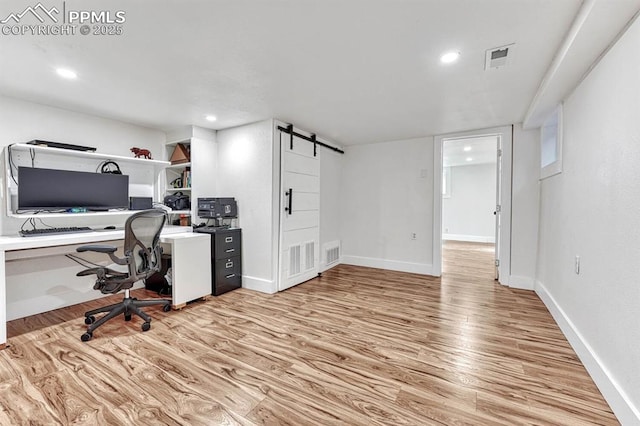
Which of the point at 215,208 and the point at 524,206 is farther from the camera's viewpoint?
the point at 524,206

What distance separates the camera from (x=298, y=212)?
12.5 feet

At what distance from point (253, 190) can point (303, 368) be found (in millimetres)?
2267

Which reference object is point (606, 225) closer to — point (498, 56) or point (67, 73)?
point (498, 56)

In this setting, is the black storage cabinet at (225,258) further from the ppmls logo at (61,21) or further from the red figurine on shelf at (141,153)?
the ppmls logo at (61,21)

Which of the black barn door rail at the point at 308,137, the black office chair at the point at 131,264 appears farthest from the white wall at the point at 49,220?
the black barn door rail at the point at 308,137

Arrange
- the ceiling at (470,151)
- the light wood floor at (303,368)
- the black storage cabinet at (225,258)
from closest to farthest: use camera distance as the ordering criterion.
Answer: the light wood floor at (303,368), the black storage cabinet at (225,258), the ceiling at (470,151)

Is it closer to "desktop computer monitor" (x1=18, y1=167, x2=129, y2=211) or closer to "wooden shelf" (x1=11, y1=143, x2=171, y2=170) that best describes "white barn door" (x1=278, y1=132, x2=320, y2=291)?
"wooden shelf" (x1=11, y1=143, x2=171, y2=170)

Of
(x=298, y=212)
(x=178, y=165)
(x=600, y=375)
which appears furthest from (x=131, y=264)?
(x=600, y=375)

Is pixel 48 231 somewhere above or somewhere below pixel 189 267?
above

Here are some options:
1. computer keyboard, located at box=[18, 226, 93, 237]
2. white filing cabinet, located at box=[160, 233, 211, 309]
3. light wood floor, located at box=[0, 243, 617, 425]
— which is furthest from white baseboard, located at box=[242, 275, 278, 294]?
computer keyboard, located at box=[18, 226, 93, 237]

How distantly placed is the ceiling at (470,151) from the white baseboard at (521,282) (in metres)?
2.08

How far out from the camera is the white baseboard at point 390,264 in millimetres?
4301

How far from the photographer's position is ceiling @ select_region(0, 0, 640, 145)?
4.79 ft

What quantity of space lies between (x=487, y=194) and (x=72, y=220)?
347 inches
